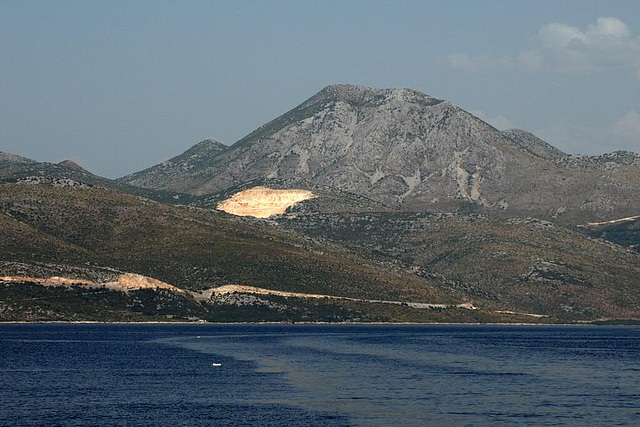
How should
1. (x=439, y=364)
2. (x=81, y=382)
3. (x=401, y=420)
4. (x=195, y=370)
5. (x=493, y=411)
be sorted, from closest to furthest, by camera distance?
(x=401, y=420), (x=493, y=411), (x=81, y=382), (x=195, y=370), (x=439, y=364)

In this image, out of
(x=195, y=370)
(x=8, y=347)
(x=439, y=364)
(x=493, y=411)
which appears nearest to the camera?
(x=493, y=411)

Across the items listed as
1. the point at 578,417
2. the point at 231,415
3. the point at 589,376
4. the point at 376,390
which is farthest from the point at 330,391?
the point at 589,376

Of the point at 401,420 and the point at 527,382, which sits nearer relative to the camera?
the point at 401,420

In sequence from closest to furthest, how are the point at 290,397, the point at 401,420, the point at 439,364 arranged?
the point at 401,420
the point at 290,397
the point at 439,364

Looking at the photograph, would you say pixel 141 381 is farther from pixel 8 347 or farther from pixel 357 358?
pixel 8 347

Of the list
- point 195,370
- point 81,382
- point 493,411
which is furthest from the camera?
point 195,370

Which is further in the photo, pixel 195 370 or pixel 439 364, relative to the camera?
pixel 439 364

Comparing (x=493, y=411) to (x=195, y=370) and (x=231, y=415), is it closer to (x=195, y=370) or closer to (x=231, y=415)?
(x=231, y=415)

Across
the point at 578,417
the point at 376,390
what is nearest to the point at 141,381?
the point at 376,390
